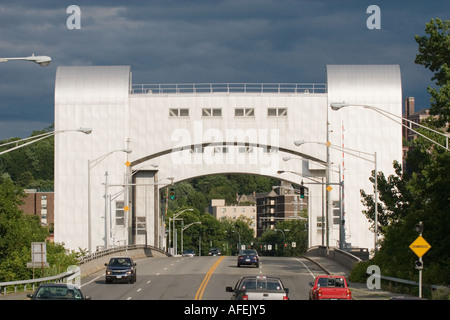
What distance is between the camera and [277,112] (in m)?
84.3

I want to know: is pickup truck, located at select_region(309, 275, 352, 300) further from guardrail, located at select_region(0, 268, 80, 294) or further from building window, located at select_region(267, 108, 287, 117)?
building window, located at select_region(267, 108, 287, 117)

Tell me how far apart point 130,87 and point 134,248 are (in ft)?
57.1

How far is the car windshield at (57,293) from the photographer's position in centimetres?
2712

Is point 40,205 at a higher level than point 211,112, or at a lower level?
lower

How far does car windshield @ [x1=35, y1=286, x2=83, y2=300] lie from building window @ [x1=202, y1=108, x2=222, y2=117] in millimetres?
57047

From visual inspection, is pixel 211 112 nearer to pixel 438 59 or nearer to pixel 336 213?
pixel 336 213

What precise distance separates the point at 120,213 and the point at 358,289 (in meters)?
42.9

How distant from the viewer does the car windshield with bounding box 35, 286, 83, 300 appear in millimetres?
27125

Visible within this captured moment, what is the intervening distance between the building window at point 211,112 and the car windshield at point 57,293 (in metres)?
57.0

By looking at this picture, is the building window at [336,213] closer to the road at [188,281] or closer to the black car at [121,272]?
the road at [188,281]

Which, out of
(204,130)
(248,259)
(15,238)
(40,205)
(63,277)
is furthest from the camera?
(40,205)

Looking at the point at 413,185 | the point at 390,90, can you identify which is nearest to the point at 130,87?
the point at 390,90

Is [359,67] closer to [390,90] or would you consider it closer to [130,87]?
[390,90]

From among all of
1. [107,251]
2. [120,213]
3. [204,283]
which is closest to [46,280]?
[204,283]
